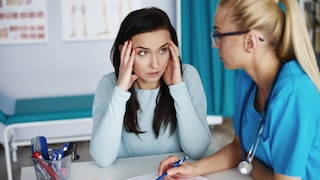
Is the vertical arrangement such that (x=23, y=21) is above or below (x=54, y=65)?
above

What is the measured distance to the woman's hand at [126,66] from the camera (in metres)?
1.55

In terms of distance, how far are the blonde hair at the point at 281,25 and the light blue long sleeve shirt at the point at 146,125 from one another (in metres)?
0.48

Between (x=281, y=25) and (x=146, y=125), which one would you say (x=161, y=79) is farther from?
(x=281, y=25)

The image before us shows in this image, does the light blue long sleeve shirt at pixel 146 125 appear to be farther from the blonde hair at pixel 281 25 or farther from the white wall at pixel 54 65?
the white wall at pixel 54 65

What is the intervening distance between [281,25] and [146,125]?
70cm

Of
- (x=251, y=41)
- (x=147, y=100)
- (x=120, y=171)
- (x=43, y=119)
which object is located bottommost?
(x=43, y=119)

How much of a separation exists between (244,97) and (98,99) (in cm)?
57

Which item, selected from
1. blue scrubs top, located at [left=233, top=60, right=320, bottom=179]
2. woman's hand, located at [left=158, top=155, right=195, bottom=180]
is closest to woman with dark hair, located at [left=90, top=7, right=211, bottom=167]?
woman's hand, located at [left=158, top=155, right=195, bottom=180]

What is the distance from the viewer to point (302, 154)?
45.3 inches

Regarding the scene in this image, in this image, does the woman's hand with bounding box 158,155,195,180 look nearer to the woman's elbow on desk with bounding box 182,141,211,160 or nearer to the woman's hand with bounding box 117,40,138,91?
the woman's elbow on desk with bounding box 182,141,211,160

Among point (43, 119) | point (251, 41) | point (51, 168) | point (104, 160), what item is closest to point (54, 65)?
point (43, 119)

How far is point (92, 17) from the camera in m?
3.50

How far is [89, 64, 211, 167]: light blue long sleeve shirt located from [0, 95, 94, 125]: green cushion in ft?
4.61

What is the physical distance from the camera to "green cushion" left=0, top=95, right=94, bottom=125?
9.87 feet
